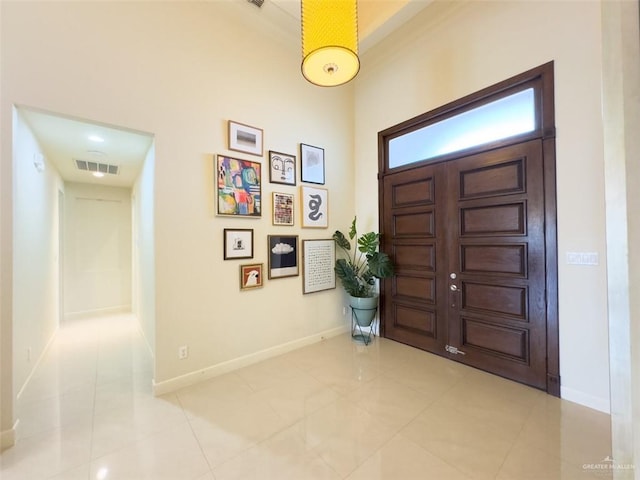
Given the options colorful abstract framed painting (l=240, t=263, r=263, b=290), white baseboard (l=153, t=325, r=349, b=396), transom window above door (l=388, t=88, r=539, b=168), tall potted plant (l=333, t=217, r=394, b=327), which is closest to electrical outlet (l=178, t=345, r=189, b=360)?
white baseboard (l=153, t=325, r=349, b=396)

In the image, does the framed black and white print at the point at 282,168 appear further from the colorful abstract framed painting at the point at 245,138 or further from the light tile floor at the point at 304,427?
the light tile floor at the point at 304,427

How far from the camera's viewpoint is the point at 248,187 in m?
2.95

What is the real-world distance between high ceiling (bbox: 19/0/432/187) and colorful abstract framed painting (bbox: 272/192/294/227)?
1.37 meters

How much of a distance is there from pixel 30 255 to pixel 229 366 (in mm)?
2199

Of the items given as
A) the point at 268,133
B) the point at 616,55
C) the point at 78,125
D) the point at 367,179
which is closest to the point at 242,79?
the point at 268,133

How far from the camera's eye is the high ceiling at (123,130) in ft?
7.63

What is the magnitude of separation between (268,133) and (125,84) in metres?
1.37

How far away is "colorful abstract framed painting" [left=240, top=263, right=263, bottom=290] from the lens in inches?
115

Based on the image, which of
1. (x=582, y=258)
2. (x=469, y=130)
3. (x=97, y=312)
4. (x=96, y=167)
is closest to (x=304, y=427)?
(x=582, y=258)

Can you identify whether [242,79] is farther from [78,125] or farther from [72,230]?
[72,230]

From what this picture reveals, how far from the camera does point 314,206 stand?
359 cm

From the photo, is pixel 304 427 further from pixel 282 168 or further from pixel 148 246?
pixel 282 168

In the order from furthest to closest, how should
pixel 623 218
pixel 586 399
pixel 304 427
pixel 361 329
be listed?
pixel 361 329 < pixel 586 399 < pixel 304 427 < pixel 623 218

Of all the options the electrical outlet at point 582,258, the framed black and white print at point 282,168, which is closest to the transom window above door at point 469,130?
the electrical outlet at point 582,258
